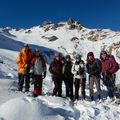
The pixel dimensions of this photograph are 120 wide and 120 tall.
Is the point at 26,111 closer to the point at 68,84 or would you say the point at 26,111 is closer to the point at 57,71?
the point at 57,71

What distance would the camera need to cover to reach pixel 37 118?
11.1 m

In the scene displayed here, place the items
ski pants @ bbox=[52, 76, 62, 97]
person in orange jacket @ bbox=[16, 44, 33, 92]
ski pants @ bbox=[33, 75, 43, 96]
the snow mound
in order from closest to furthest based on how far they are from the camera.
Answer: the snow mound, ski pants @ bbox=[33, 75, 43, 96], ski pants @ bbox=[52, 76, 62, 97], person in orange jacket @ bbox=[16, 44, 33, 92]

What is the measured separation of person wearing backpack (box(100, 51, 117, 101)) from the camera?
15.7 metres

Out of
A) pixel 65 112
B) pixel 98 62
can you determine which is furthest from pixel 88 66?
pixel 65 112

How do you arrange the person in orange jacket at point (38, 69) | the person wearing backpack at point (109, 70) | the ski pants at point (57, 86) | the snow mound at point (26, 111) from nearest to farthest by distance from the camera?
1. the snow mound at point (26, 111)
2. the person in orange jacket at point (38, 69)
3. the ski pants at point (57, 86)
4. the person wearing backpack at point (109, 70)

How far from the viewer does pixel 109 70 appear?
15.8 m

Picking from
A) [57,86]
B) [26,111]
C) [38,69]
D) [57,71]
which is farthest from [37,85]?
[26,111]

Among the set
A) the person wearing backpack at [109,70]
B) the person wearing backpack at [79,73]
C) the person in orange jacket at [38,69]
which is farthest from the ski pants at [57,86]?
the person wearing backpack at [109,70]

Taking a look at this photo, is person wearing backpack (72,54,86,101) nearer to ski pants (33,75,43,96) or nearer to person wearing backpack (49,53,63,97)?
person wearing backpack (49,53,63,97)

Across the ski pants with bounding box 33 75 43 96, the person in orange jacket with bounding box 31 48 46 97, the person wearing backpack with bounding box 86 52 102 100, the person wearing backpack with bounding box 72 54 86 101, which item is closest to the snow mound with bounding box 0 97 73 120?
the ski pants with bounding box 33 75 43 96

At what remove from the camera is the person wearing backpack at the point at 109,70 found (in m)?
15.7

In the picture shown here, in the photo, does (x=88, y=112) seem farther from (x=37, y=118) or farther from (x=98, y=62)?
(x=98, y=62)

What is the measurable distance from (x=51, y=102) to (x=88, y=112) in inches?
58.4

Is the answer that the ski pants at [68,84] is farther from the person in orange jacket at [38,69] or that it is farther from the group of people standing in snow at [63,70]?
the person in orange jacket at [38,69]
